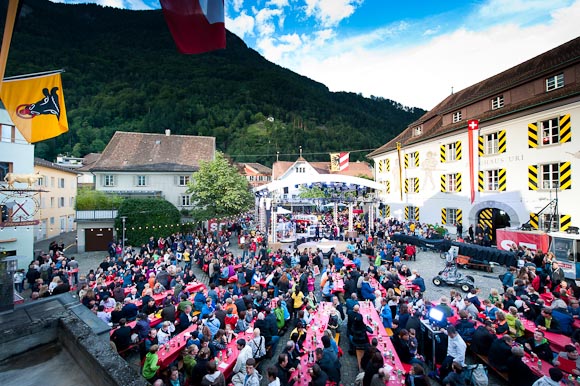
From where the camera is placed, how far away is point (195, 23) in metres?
3.34

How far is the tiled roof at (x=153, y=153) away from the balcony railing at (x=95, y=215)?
9063 mm

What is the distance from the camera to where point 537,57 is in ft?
71.7

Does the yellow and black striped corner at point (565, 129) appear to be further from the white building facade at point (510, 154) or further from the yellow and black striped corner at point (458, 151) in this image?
the yellow and black striped corner at point (458, 151)

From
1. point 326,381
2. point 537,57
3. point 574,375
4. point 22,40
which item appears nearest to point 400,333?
point 326,381

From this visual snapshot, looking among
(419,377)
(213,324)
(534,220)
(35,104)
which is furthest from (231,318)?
(534,220)

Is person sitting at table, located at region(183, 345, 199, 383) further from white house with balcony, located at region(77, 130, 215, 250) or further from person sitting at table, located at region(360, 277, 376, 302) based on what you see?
white house with balcony, located at region(77, 130, 215, 250)

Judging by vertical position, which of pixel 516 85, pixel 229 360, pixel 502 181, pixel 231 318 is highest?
pixel 516 85

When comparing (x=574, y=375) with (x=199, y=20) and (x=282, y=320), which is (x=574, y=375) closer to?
(x=282, y=320)

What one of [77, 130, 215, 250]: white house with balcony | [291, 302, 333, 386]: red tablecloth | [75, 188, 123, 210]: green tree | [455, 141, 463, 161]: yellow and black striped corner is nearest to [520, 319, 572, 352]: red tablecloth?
[291, 302, 333, 386]: red tablecloth

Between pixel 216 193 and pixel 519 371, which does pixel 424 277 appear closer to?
pixel 519 371

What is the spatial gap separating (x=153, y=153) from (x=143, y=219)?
13.0m

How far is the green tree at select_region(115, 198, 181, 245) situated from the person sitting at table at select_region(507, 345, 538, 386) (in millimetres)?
23817

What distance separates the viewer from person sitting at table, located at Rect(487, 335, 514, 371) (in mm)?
6445

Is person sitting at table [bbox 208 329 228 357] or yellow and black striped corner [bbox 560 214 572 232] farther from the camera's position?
yellow and black striped corner [bbox 560 214 572 232]
